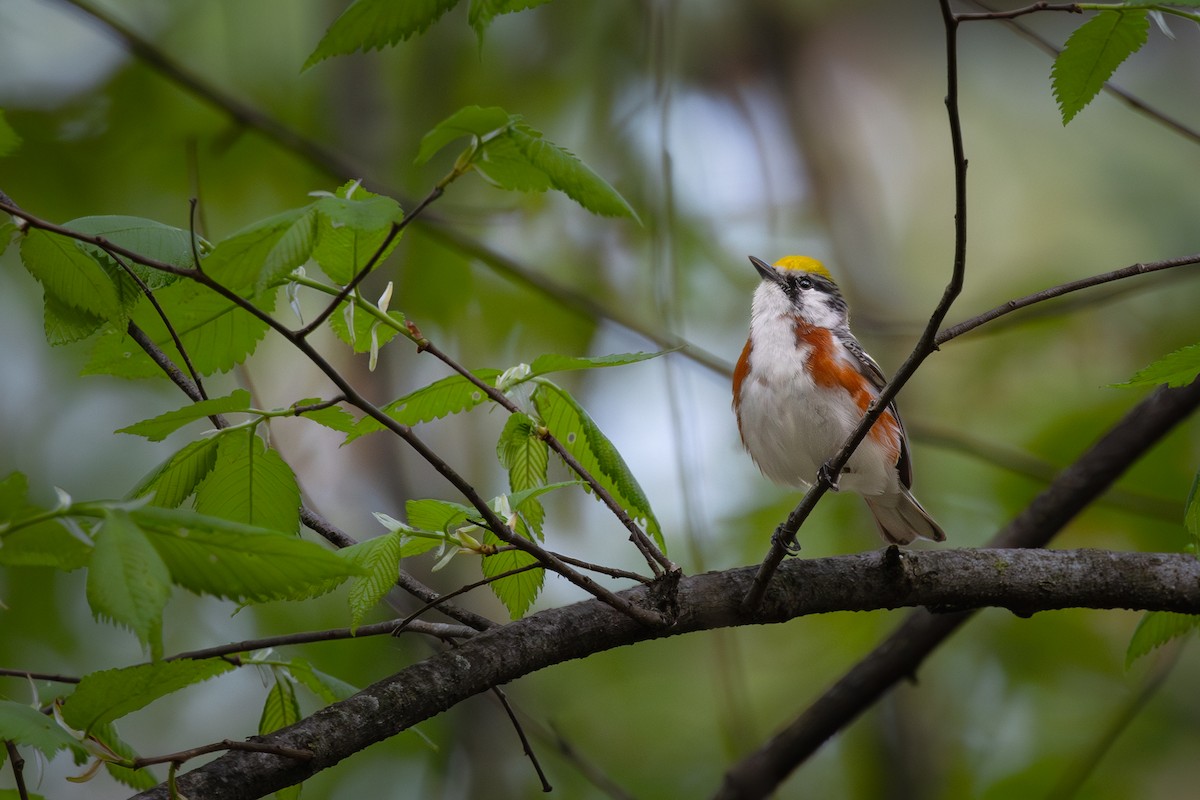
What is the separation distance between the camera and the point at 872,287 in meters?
6.07

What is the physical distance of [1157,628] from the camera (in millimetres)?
2572

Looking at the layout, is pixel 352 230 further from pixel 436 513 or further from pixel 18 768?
pixel 18 768

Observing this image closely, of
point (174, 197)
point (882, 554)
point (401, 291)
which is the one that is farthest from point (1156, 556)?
point (174, 197)

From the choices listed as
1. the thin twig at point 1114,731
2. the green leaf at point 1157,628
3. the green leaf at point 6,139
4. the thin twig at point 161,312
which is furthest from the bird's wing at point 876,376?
the green leaf at point 6,139

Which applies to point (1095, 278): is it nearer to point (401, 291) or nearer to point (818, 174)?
point (401, 291)

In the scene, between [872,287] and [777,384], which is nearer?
[777,384]

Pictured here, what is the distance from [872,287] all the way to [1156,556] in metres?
3.50

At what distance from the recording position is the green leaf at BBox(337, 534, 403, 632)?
177cm

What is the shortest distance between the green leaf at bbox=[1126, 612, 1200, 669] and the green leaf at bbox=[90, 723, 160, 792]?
2.18 metres

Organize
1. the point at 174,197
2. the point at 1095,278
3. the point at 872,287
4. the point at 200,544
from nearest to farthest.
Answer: the point at 200,544 < the point at 1095,278 < the point at 174,197 < the point at 872,287

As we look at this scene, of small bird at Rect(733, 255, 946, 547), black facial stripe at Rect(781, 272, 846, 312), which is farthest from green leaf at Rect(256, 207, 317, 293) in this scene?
black facial stripe at Rect(781, 272, 846, 312)

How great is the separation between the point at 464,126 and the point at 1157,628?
6.97 ft

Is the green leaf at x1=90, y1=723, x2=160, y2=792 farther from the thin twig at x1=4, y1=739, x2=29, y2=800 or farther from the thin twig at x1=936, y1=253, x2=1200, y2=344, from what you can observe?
the thin twig at x1=936, y1=253, x2=1200, y2=344

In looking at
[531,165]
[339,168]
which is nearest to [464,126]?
[531,165]
